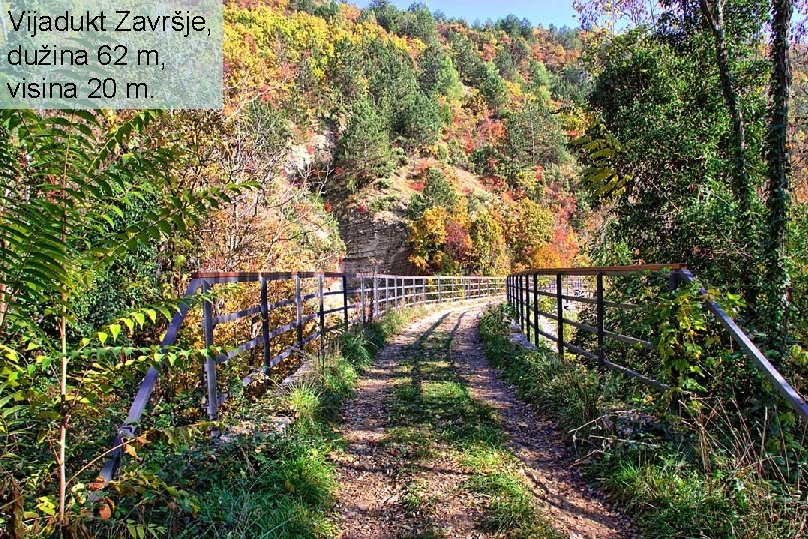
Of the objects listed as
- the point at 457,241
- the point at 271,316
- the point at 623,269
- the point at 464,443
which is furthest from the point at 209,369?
the point at 457,241

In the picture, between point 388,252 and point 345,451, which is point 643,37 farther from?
point 388,252

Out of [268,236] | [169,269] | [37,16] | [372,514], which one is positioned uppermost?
[37,16]

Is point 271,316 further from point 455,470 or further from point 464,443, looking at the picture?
point 455,470

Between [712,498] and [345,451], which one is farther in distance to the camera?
[345,451]

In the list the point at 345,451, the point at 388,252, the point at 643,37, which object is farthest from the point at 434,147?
the point at 345,451

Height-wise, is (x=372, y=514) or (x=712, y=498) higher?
(x=712, y=498)

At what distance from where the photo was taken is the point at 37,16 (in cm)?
623

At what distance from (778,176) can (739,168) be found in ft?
4.61

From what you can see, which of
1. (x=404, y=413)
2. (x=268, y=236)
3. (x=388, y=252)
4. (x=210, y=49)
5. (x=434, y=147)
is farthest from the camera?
(x=434, y=147)

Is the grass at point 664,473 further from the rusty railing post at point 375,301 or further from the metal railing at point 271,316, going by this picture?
A: the rusty railing post at point 375,301

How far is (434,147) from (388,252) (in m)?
15.3

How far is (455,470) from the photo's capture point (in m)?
3.84

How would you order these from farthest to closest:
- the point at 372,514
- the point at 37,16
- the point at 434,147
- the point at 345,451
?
the point at 434,147, the point at 37,16, the point at 345,451, the point at 372,514

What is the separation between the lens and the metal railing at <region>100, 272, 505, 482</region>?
2762mm
